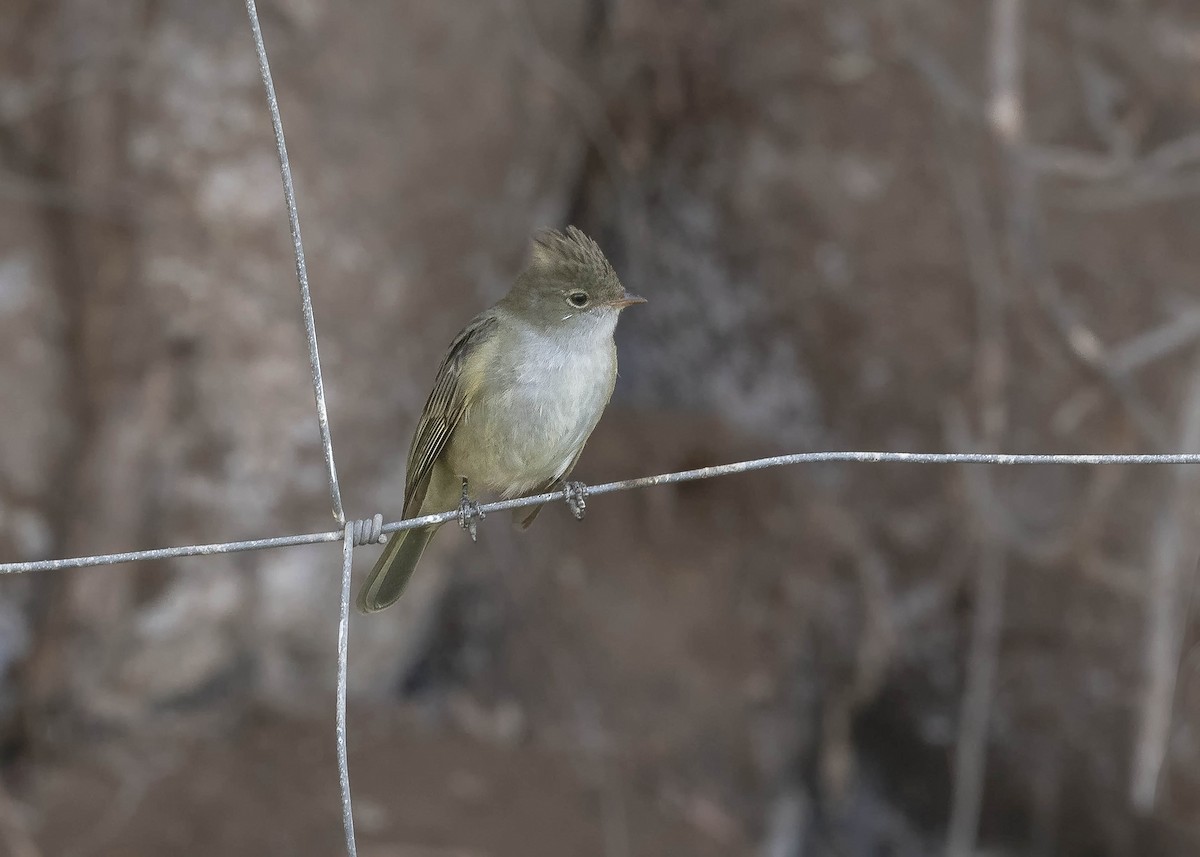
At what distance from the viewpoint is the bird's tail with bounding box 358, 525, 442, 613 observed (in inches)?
124

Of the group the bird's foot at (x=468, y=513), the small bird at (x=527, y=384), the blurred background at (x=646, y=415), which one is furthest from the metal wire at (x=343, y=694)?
the blurred background at (x=646, y=415)

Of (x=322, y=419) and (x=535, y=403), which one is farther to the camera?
(x=535, y=403)

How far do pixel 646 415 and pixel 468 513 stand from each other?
3.40m

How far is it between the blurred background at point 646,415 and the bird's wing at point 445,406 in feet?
7.70

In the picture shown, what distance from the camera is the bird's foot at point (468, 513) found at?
101 inches

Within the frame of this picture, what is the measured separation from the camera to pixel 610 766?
5805 millimetres

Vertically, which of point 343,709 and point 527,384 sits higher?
point 527,384

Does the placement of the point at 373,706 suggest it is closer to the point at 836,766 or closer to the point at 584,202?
the point at 836,766

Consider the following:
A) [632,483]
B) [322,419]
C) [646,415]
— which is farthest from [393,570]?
[646,415]

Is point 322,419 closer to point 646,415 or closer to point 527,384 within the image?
point 527,384

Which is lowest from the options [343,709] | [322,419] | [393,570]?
[393,570]

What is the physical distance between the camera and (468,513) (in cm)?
262

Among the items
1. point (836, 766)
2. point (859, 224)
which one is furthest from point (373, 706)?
point (859, 224)

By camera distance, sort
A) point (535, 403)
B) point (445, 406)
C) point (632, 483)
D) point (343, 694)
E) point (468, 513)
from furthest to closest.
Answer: point (445, 406) → point (535, 403) → point (468, 513) → point (632, 483) → point (343, 694)
